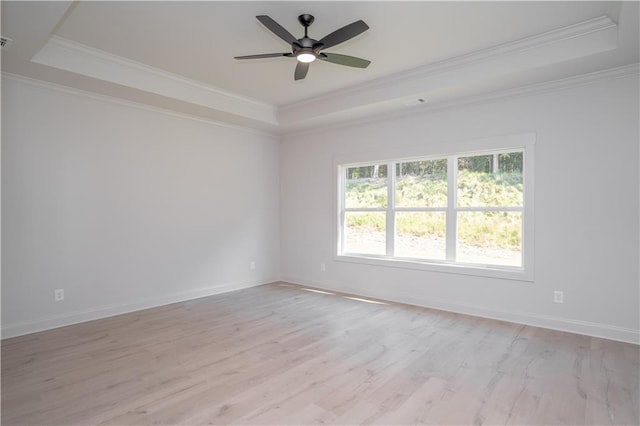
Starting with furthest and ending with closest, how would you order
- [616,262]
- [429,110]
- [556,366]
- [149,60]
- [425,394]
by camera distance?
[429,110]
[149,60]
[616,262]
[556,366]
[425,394]

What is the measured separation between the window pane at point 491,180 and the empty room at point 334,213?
0.09 feet

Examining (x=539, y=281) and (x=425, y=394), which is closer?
(x=425, y=394)

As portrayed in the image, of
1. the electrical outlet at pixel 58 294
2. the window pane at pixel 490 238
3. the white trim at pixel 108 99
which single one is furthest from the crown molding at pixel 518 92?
the electrical outlet at pixel 58 294

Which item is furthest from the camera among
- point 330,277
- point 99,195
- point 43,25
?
point 330,277

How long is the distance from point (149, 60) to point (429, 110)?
334 cm

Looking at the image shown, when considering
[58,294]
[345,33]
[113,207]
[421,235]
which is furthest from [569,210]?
[58,294]

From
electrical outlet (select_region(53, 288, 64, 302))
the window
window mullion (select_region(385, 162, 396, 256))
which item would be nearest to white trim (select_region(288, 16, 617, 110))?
the window

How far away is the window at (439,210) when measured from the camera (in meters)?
4.23

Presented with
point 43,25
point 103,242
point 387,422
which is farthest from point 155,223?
point 387,422

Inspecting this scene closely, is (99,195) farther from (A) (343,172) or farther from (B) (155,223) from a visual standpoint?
(A) (343,172)

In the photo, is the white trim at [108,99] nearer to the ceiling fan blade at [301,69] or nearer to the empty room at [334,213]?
the empty room at [334,213]

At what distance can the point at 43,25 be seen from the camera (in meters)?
2.73

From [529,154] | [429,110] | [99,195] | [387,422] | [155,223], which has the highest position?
[429,110]

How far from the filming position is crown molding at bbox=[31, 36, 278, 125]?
343cm
